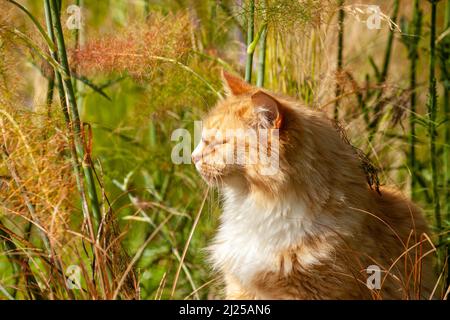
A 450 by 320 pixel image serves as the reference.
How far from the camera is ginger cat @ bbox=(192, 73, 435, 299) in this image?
159cm

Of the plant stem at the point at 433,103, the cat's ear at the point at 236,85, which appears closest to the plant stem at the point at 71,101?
the cat's ear at the point at 236,85

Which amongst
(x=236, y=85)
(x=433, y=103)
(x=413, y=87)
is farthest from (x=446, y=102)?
(x=236, y=85)

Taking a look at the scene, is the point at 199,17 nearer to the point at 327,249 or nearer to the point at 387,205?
the point at 387,205

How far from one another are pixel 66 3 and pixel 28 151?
79cm

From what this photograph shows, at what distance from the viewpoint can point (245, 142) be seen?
5.40 ft

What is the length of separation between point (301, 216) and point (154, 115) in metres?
0.90

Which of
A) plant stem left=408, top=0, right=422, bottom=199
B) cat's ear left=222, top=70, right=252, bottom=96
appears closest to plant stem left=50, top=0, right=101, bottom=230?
cat's ear left=222, top=70, right=252, bottom=96

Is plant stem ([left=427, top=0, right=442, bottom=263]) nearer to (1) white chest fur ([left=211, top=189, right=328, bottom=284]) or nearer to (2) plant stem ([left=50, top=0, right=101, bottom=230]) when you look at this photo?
(1) white chest fur ([left=211, top=189, right=328, bottom=284])

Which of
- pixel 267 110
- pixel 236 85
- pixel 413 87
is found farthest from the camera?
pixel 413 87

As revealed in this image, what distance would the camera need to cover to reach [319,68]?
2217 mm

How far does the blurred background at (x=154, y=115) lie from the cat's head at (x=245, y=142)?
0.12 metres

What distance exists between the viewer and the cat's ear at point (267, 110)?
155 cm

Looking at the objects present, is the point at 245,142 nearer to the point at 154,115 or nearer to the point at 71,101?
the point at 71,101
